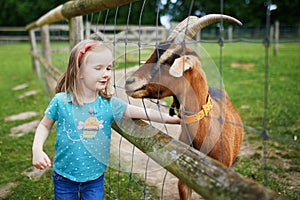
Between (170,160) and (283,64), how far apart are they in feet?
38.8

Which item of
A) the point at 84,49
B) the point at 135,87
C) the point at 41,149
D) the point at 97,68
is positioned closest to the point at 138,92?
the point at 135,87

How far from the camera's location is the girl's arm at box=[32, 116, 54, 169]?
181 cm

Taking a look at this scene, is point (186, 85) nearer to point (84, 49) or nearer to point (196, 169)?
point (84, 49)

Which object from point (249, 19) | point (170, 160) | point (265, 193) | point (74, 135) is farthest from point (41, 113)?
point (249, 19)

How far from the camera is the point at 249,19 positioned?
31922mm

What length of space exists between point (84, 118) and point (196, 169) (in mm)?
876

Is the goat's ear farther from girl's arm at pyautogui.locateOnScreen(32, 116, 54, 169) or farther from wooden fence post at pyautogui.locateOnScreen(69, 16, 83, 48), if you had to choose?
wooden fence post at pyautogui.locateOnScreen(69, 16, 83, 48)

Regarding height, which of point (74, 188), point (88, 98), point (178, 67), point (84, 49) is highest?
point (84, 49)

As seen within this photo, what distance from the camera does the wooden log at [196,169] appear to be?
1094mm

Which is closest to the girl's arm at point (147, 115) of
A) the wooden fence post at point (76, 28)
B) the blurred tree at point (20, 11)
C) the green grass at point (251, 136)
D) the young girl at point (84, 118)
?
the young girl at point (84, 118)

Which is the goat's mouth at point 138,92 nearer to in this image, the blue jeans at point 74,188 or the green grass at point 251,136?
the green grass at point 251,136

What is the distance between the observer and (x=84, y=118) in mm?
2018

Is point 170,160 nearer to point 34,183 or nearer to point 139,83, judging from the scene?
point 139,83

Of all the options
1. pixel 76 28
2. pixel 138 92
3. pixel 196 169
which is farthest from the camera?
pixel 76 28
